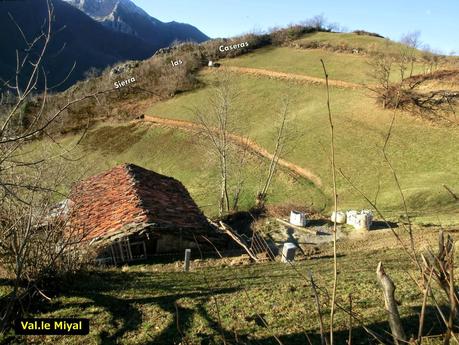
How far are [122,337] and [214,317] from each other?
2.01 metres

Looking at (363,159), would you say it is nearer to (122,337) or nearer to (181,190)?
(181,190)

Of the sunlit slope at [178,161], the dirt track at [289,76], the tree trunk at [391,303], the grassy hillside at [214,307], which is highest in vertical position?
the dirt track at [289,76]

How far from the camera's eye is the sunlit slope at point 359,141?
112ft

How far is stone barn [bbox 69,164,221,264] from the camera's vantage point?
62.7 feet

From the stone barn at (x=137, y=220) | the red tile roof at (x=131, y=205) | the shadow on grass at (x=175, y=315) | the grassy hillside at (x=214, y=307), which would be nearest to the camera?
the shadow on grass at (x=175, y=315)

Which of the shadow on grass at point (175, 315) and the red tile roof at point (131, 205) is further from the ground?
the shadow on grass at point (175, 315)

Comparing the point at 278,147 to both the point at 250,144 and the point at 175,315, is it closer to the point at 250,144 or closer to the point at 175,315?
the point at 250,144

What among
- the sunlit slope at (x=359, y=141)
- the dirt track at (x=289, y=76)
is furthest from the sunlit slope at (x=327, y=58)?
the sunlit slope at (x=359, y=141)

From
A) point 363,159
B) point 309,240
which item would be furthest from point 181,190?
point 363,159

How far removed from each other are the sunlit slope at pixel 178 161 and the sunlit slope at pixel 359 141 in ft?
10.5

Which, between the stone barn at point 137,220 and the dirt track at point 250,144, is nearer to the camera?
the stone barn at point 137,220

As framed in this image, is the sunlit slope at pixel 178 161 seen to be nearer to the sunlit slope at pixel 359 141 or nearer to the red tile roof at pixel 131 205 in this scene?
the sunlit slope at pixel 359 141

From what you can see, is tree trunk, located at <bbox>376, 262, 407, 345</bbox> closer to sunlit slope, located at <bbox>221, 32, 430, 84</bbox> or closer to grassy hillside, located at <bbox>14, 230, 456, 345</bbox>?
grassy hillside, located at <bbox>14, 230, 456, 345</bbox>

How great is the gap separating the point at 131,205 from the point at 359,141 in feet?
98.9
